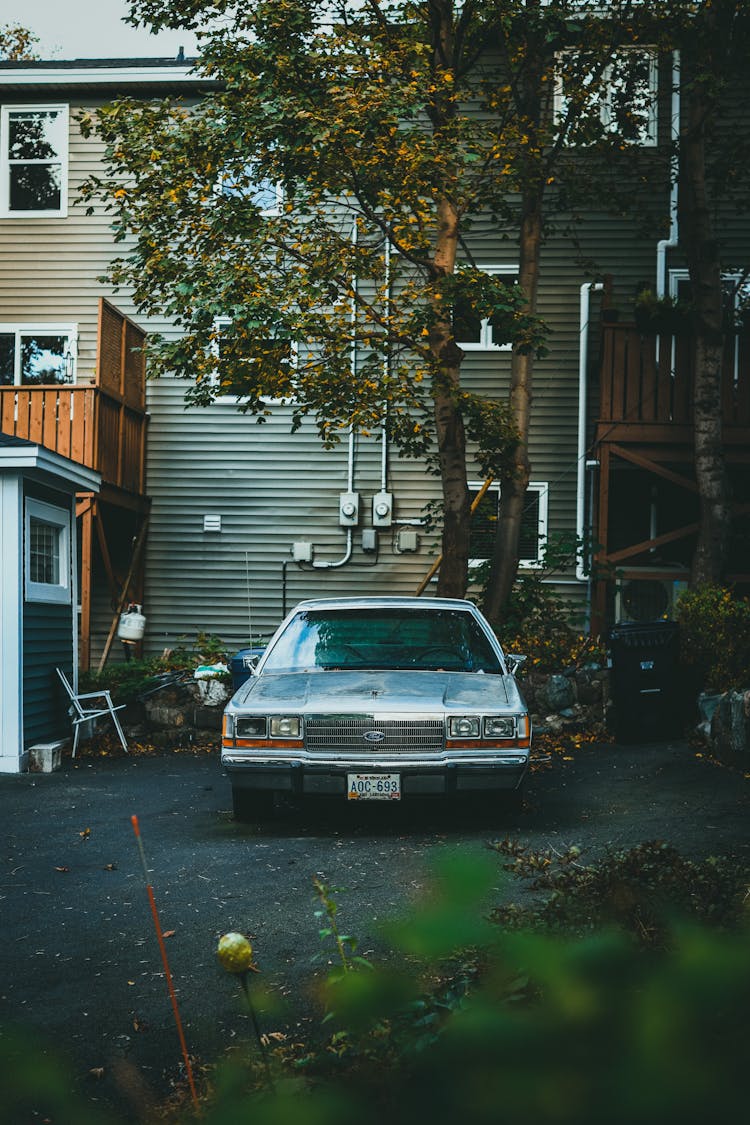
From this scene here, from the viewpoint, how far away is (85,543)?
15.8 meters

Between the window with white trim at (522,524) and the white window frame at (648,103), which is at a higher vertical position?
the white window frame at (648,103)

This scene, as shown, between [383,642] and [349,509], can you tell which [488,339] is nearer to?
[349,509]

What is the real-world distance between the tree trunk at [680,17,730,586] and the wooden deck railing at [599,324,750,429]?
738mm

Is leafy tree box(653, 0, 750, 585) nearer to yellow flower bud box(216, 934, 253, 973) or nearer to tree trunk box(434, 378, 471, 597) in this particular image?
tree trunk box(434, 378, 471, 597)

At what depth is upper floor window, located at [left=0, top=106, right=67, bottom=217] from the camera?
18891 millimetres

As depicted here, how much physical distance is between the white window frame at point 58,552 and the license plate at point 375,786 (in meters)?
5.60

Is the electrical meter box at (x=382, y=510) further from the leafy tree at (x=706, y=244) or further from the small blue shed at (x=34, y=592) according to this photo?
the small blue shed at (x=34, y=592)

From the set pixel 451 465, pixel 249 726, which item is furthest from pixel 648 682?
pixel 249 726

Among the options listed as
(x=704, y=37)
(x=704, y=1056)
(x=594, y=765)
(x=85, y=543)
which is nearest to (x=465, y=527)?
(x=594, y=765)

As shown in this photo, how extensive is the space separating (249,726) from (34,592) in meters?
5.33

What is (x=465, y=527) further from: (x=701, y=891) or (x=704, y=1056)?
(x=704, y=1056)

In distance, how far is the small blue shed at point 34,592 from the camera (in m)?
11.4

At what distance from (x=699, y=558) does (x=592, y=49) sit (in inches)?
246

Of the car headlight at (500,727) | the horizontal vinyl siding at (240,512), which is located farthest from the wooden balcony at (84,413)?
the car headlight at (500,727)
